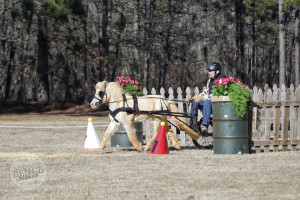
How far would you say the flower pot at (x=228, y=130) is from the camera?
40.4 ft

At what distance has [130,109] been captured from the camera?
13148mm

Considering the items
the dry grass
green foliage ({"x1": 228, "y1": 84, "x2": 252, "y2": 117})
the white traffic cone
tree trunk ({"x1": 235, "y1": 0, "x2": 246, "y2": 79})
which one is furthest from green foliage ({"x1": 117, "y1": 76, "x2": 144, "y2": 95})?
tree trunk ({"x1": 235, "y1": 0, "x2": 246, "y2": 79})

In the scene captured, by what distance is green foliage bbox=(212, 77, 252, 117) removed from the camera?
1216 centimetres

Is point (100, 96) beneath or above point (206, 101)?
above

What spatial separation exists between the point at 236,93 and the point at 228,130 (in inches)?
32.6

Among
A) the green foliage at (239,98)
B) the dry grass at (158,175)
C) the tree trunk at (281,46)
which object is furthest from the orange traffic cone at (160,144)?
the tree trunk at (281,46)

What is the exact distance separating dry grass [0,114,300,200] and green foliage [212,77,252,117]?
107cm

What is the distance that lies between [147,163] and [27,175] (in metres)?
2.44

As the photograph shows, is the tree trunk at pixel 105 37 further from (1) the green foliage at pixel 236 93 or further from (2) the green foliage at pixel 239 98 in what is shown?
(2) the green foliage at pixel 239 98

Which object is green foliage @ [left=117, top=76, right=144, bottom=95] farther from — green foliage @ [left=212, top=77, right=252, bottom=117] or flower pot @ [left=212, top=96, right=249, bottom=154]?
flower pot @ [left=212, top=96, right=249, bottom=154]

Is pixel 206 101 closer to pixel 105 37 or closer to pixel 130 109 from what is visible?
pixel 130 109

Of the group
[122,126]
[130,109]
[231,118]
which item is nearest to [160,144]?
[130,109]

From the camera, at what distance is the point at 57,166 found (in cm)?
1062

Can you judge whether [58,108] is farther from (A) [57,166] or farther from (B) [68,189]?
(B) [68,189]
